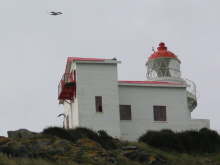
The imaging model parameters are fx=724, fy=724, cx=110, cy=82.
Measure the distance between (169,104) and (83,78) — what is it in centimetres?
547

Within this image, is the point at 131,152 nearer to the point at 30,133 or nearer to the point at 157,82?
the point at 30,133

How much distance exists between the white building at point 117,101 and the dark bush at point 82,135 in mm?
2662

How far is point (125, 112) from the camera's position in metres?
41.9

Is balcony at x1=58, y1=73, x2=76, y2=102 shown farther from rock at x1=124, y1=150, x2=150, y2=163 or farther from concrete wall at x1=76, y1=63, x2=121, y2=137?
rock at x1=124, y1=150, x2=150, y2=163

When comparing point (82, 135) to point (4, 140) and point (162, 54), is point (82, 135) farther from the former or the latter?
point (162, 54)

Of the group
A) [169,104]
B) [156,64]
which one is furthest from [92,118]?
[156,64]

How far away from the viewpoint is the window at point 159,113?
42.2m

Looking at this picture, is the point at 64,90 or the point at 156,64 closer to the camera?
the point at 64,90

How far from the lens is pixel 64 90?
42344 mm

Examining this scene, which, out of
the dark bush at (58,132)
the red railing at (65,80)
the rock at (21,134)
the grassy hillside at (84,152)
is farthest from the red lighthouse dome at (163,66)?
the rock at (21,134)

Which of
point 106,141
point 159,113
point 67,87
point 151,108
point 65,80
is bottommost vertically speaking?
point 106,141

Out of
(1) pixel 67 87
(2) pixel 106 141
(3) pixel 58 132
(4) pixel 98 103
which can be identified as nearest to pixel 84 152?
(2) pixel 106 141

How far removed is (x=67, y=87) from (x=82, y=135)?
5649 millimetres

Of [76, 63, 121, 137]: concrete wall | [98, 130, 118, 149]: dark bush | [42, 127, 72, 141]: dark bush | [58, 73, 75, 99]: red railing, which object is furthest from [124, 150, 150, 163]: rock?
[58, 73, 75, 99]: red railing
